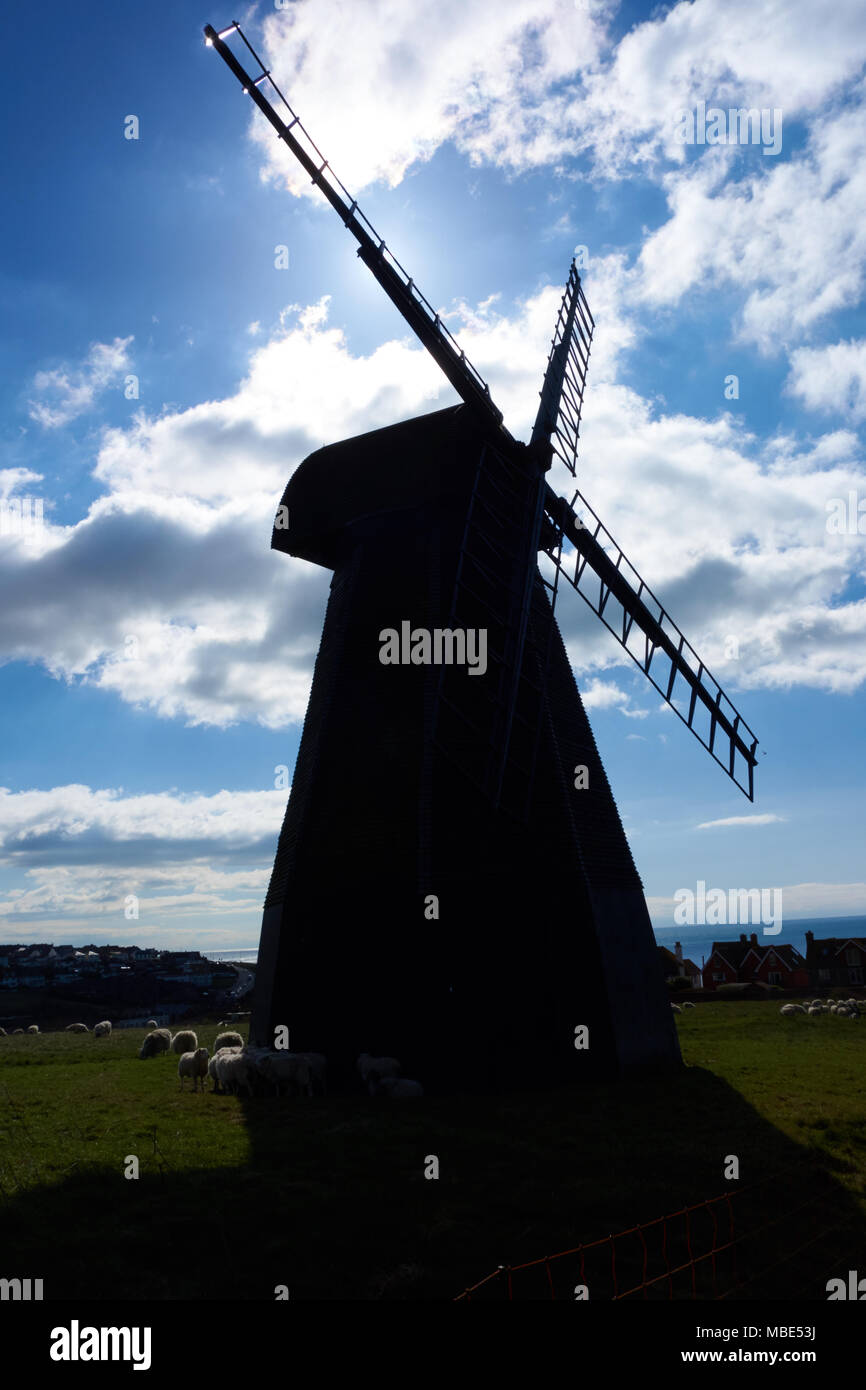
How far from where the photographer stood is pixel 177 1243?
9938 mm

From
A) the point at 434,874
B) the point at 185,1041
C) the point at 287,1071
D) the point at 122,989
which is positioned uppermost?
the point at 434,874

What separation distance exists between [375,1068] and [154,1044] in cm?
1515

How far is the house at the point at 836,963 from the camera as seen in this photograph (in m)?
79.9

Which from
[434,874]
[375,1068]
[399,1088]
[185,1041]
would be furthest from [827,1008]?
[399,1088]

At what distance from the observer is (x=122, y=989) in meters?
79.6

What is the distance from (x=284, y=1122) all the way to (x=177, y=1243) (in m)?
6.70

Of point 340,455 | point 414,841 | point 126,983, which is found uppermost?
point 340,455

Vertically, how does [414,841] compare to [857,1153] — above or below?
above

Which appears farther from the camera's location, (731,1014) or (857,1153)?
(731,1014)

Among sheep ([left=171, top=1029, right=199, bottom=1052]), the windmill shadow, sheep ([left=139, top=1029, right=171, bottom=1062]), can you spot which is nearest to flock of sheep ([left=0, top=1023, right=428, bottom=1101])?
the windmill shadow

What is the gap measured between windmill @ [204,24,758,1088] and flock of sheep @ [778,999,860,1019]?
2512 cm

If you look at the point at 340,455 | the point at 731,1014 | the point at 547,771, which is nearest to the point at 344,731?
the point at 547,771

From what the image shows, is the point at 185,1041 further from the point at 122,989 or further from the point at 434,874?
the point at 122,989
